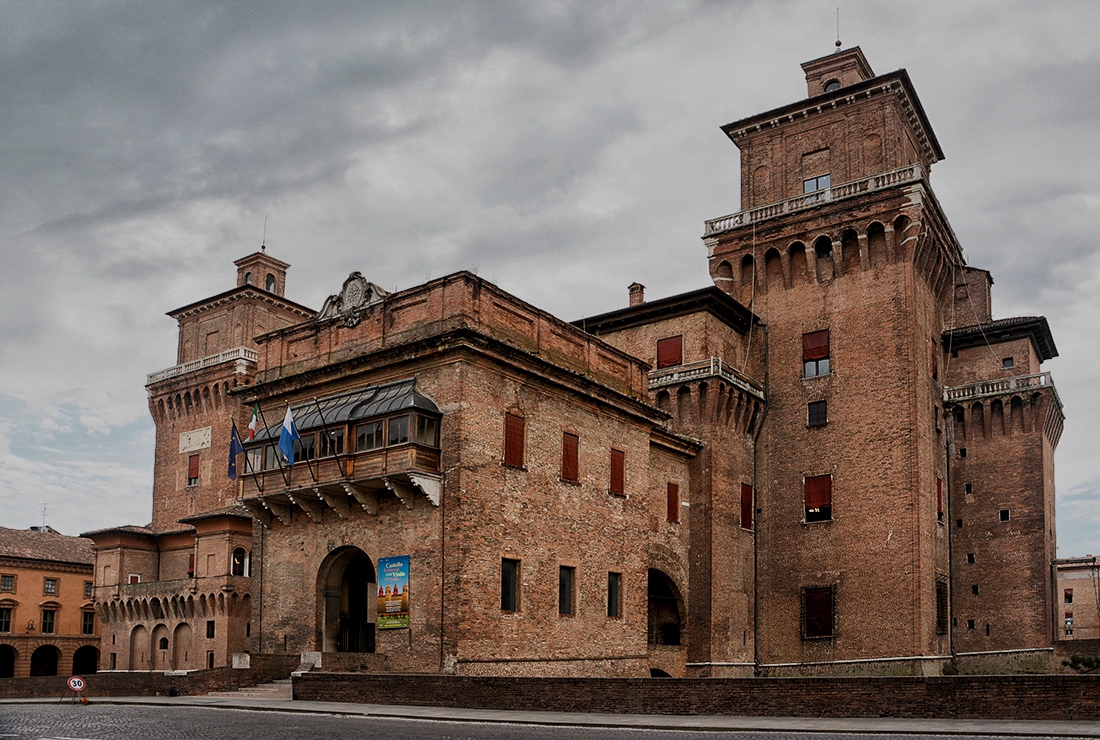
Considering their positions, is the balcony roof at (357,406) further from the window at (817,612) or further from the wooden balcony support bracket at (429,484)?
the window at (817,612)

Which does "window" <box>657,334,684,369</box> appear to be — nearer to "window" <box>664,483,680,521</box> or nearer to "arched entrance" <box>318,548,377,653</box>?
"window" <box>664,483,680,521</box>

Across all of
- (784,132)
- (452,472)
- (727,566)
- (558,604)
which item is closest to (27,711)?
(452,472)

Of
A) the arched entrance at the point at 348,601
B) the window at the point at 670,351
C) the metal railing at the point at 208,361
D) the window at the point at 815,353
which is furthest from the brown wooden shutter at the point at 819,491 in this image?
the metal railing at the point at 208,361

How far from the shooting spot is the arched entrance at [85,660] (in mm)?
71625

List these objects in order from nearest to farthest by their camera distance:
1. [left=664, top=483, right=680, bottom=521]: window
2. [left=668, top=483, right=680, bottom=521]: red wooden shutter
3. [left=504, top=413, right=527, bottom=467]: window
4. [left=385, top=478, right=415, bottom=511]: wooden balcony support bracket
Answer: [left=385, top=478, right=415, bottom=511]: wooden balcony support bracket, [left=504, top=413, right=527, bottom=467]: window, [left=664, top=483, right=680, bottom=521]: window, [left=668, top=483, right=680, bottom=521]: red wooden shutter

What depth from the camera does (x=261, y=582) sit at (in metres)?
33.3

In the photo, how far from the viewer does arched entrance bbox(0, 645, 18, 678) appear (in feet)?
221

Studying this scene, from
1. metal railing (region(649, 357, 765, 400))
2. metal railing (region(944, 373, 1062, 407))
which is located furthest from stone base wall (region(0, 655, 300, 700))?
metal railing (region(944, 373, 1062, 407))

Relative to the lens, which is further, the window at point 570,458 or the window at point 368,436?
the window at point 570,458

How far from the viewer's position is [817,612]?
41094mm

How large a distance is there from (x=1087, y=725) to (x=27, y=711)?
25.2m

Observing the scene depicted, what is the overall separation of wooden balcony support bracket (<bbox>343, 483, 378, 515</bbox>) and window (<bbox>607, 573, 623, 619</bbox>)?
852cm

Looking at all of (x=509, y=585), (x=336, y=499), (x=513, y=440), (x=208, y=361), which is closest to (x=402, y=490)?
(x=336, y=499)

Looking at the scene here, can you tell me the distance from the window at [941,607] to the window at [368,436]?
2485 centimetres
